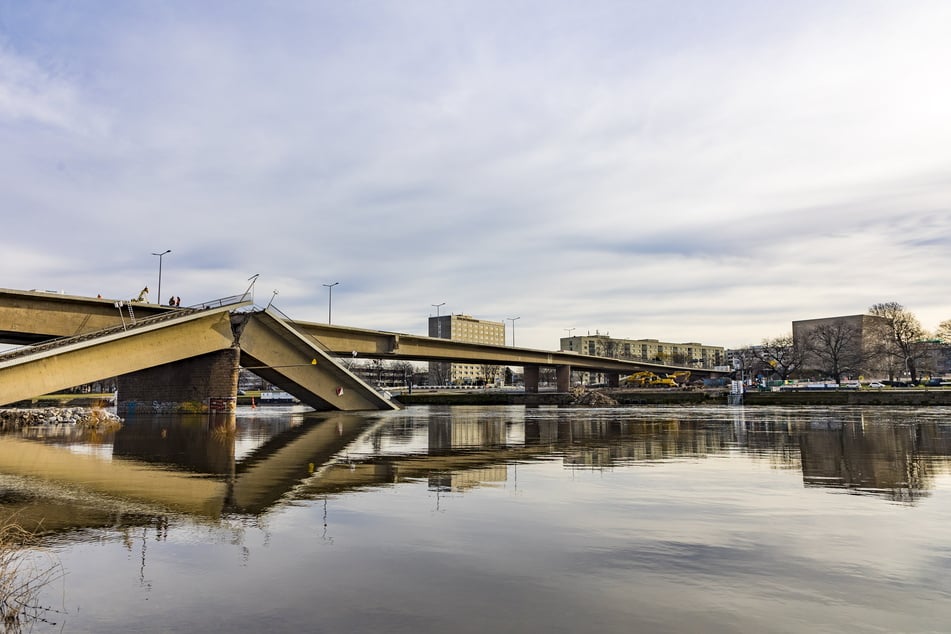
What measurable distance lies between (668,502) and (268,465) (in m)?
11.4

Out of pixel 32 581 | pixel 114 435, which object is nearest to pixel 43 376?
pixel 114 435

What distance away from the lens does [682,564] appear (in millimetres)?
8016

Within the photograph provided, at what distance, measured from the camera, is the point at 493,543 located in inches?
364

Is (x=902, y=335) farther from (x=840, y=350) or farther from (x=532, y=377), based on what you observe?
(x=532, y=377)

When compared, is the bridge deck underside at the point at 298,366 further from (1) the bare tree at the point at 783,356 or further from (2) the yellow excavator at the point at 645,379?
(1) the bare tree at the point at 783,356

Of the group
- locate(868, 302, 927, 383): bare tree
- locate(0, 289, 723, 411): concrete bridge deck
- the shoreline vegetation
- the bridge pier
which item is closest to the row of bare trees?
locate(868, 302, 927, 383): bare tree

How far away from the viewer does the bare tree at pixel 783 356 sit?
131750 mm

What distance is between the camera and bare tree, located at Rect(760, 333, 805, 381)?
131750 millimetres

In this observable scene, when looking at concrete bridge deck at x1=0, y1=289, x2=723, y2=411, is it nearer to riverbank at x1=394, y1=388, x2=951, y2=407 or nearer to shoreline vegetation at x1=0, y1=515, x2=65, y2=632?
riverbank at x1=394, y1=388, x2=951, y2=407

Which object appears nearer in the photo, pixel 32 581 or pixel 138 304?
pixel 32 581

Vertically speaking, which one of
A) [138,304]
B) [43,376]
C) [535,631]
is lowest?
[535,631]

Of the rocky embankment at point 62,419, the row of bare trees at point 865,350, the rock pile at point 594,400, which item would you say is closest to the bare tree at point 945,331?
the row of bare trees at point 865,350

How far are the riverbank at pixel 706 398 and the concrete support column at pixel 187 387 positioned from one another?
44.2 m

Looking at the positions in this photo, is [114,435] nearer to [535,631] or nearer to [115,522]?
[115,522]
